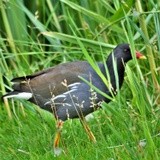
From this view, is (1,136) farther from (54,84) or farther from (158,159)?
(158,159)

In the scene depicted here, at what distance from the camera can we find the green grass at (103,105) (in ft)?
13.9

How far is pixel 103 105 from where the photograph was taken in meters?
4.23

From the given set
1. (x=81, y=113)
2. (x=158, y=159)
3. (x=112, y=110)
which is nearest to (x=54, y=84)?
(x=81, y=113)

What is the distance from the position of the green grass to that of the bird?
0.11 metres

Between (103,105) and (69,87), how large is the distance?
97 cm

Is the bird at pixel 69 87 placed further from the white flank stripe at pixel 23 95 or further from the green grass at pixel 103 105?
the green grass at pixel 103 105

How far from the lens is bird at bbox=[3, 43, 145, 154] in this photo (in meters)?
5.11

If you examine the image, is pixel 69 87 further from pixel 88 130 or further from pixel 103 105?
pixel 103 105

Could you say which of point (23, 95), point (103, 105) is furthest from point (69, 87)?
point (103, 105)

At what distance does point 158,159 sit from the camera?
3857mm

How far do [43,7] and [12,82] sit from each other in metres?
1.16

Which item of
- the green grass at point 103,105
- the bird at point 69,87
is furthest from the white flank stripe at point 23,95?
the green grass at point 103,105

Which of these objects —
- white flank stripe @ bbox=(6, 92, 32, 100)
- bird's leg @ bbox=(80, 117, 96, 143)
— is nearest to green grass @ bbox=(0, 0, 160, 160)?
bird's leg @ bbox=(80, 117, 96, 143)

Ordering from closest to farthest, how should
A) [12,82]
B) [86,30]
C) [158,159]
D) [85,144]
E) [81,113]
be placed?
[158,159] → [85,144] → [81,113] → [12,82] → [86,30]
